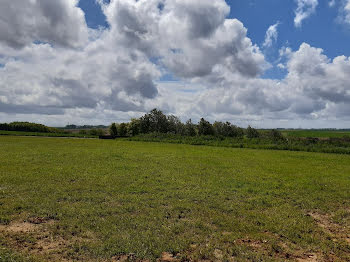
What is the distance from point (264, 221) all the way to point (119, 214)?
→ 4.71 m

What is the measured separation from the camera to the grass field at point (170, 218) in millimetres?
5457

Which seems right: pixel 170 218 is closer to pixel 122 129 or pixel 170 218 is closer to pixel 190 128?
pixel 190 128

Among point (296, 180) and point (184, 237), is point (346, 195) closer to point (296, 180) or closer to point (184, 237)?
point (296, 180)

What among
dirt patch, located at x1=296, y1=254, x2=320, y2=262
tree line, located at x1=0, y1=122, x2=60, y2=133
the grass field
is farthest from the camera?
tree line, located at x1=0, y1=122, x2=60, y2=133

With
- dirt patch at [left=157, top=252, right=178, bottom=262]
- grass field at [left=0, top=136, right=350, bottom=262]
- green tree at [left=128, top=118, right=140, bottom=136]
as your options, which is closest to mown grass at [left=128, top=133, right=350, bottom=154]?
grass field at [left=0, top=136, right=350, bottom=262]

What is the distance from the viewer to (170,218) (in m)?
7.30

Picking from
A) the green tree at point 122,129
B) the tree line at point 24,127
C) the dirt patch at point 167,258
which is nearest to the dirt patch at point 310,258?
the dirt patch at point 167,258

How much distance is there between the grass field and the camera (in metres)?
5.46

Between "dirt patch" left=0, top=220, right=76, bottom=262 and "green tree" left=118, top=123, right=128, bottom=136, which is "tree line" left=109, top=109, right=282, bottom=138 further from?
"dirt patch" left=0, top=220, right=76, bottom=262

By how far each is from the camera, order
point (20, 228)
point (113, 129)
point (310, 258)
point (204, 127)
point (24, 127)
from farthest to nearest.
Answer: point (24, 127) < point (113, 129) < point (204, 127) < point (20, 228) < point (310, 258)

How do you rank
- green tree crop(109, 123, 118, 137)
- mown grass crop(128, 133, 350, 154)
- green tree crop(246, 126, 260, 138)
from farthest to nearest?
green tree crop(109, 123, 118, 137) < green tree crop(246, 126, 260, 138) < mown grass crop(128, 133, 350, 154)

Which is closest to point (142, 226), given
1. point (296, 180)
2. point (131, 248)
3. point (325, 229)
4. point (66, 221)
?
point (131, 248)

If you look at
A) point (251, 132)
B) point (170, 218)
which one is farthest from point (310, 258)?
point (251, 132)

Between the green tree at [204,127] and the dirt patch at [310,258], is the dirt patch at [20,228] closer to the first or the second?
the dirt patch at [310,258]
